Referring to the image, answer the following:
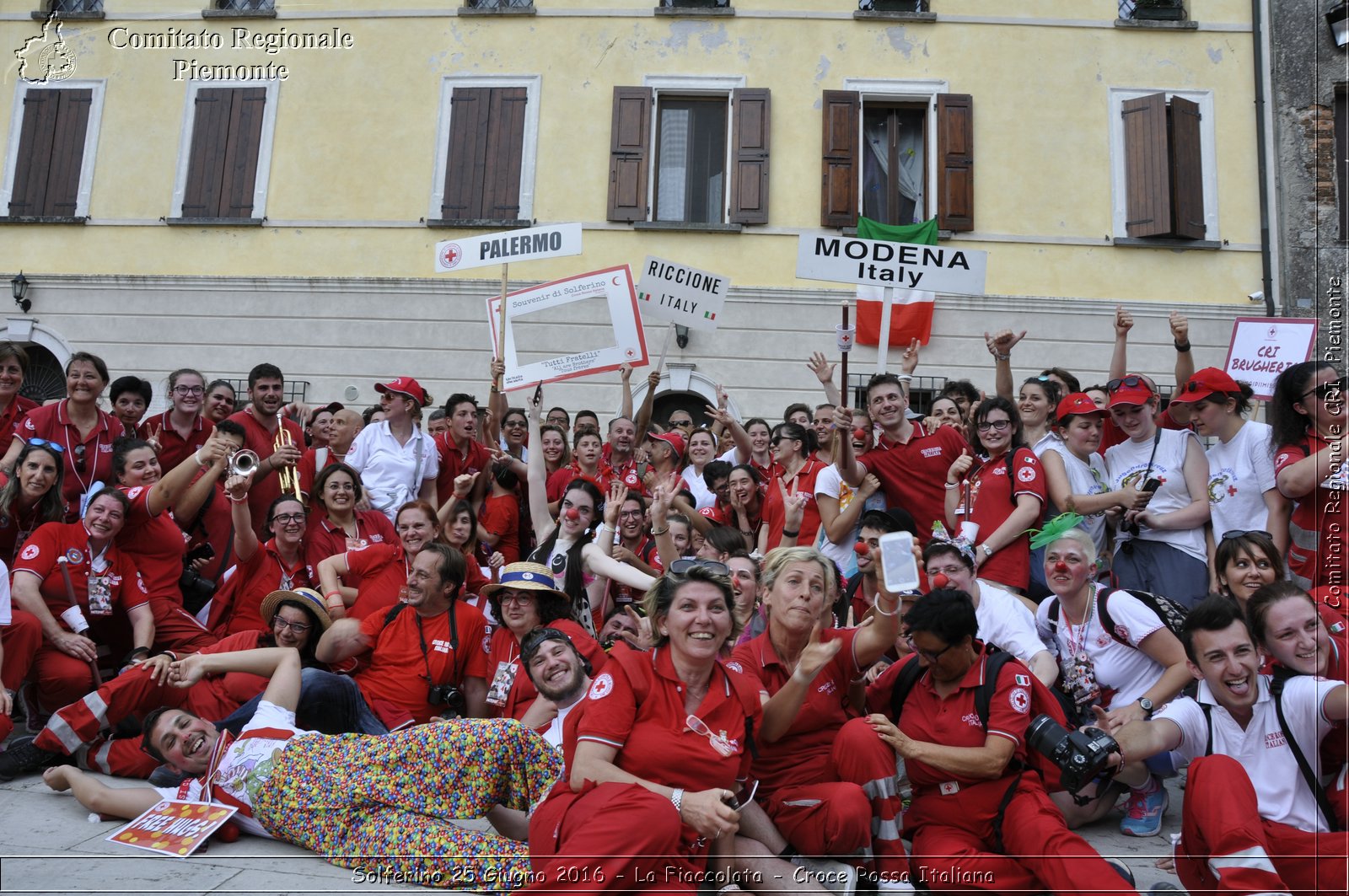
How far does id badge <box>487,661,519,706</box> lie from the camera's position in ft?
17.9

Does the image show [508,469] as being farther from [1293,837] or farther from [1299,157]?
[1299,157]

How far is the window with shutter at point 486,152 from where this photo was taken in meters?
14.4

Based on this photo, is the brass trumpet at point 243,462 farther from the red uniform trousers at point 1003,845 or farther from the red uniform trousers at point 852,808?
the red uniform trousers at point 1003,845

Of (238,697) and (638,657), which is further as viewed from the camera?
(238,697)

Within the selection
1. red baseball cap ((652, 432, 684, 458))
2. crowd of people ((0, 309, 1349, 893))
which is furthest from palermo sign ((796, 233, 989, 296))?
red baseball cap ((652, 432, 684, 458))

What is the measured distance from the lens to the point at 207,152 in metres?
14.8

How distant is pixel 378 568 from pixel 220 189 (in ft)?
33.9

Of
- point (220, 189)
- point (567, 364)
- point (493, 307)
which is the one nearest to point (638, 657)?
point (567, 364)

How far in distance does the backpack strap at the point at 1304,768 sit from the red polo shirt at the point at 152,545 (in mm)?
5624

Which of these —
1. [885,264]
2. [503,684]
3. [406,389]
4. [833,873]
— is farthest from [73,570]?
[885,264]

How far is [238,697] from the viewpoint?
547 cm

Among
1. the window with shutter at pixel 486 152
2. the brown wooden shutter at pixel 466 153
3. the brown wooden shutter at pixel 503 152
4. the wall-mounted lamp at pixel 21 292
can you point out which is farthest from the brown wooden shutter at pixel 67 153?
the brown wooden shutter at pixel 503 152

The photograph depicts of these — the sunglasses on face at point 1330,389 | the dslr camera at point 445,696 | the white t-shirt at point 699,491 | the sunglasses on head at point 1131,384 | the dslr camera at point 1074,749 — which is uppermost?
the sunglasses on head at point 1131,384

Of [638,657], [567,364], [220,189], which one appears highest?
[220,189]
